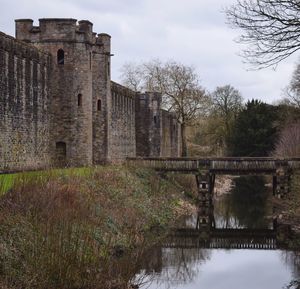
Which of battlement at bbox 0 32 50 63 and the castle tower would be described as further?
the castle tower

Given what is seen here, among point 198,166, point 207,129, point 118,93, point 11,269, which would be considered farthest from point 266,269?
point 207,129

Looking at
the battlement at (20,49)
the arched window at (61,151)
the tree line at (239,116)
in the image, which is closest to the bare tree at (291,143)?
the tree line at (239,116)

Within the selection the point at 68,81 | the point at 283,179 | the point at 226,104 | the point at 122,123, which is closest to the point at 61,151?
the point at 68,81

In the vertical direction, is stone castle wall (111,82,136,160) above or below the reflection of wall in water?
above

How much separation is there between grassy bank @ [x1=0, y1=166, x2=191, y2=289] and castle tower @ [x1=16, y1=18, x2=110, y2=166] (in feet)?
25.8

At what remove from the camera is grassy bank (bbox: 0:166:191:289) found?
399 inches

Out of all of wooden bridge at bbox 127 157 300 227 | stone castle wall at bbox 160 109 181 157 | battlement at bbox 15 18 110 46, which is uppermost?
battlement at bbox 15 18 110 46

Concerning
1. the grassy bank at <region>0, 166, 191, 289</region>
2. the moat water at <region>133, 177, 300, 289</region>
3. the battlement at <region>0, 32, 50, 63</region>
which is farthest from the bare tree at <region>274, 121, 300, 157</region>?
the grassy bank at <region>0, 166, 191, 289</region>

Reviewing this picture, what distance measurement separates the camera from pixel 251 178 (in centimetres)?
5203

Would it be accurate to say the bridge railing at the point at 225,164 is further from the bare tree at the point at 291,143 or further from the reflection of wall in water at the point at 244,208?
the bare tree at the point at 291,143

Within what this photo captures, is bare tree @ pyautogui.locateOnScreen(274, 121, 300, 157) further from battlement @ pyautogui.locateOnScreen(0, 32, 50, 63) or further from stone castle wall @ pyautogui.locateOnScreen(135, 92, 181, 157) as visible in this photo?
battlement @ pyautogui.locateOnScreen(0, 32, 50, 63)

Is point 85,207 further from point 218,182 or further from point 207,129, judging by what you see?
point 207,129

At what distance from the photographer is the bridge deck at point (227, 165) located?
97.5 ft

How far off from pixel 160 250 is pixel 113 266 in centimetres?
565
